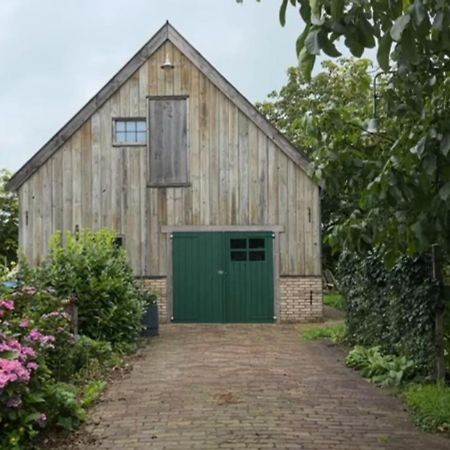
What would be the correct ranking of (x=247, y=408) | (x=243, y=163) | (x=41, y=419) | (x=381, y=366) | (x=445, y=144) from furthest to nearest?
(x=243, y=163) → (x=381, y=366) → (x=247, y=408) → (x=41, y=419) → (x=445, y=144)

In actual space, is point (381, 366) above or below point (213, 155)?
below

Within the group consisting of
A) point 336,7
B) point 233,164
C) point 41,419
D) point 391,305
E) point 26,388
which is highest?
point 233,164

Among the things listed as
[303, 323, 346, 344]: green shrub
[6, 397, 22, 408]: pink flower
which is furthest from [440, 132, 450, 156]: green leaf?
[303, 323, 346, 344]: green shrub

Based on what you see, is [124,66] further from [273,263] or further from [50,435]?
[50,435]

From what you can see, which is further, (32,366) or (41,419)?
(32,366)

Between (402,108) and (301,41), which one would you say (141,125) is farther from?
(301,41)

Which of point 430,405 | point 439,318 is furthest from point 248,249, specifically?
point 430,405

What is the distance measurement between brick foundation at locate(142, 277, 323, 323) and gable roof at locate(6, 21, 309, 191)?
2859 mm

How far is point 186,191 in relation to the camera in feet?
56.4

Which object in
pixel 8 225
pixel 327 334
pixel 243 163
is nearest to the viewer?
pixel 327 334

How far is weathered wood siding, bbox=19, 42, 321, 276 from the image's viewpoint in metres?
17.1

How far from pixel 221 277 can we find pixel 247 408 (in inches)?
383

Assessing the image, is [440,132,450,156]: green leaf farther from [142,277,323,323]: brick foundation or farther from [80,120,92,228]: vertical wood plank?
[80,120,92,228]: vertical wood plank

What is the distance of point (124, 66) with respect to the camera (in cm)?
1716
